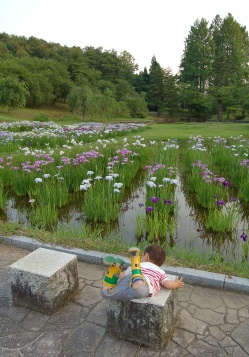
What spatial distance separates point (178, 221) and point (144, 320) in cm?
343

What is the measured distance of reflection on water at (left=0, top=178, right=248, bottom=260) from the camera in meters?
4.96

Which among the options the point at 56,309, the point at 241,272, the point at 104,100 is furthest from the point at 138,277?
the point at 104,100

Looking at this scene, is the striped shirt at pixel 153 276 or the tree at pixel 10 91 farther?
the tree at pixel 10 91

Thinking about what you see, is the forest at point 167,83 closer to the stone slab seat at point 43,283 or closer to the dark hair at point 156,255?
the stone slab seat at point 43,283

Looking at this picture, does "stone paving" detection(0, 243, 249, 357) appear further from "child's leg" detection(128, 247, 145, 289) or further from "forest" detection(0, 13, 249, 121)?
"forest" detection(0, 13, 249, 121)

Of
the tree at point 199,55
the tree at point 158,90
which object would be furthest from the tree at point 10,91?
the tree at point 199,55

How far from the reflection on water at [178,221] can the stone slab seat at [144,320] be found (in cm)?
217

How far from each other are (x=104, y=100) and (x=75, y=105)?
5.77 meters

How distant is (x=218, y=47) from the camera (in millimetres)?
43406

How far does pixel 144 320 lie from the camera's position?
103 inches

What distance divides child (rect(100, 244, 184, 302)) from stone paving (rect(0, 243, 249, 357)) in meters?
0.48

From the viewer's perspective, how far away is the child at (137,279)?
2391 mm

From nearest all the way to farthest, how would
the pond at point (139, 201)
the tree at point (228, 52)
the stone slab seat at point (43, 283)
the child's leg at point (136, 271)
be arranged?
the child's leg at point (136, 271) < the stone slab seat at point (43, 283) < the pond at point (139, 201) < the tree at point (228, 52)

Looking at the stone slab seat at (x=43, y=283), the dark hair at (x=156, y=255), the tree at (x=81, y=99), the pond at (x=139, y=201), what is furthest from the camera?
the tree at (x=81, y=99)
